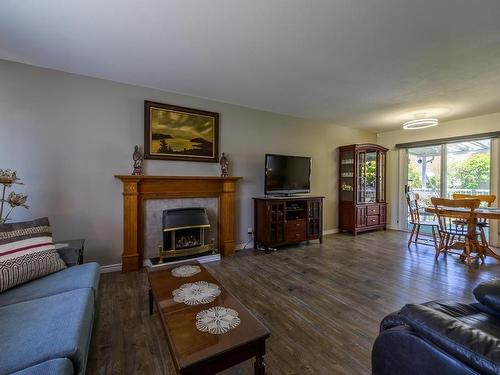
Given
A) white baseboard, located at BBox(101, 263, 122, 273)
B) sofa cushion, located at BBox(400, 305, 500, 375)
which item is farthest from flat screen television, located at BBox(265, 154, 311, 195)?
sofa cushion, located at BBox(400, 305, 500, 375)

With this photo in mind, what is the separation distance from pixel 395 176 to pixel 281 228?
3.62 meters

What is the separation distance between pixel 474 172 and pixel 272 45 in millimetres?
4840

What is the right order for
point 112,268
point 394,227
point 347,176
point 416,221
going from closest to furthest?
point 112,268 → point 416,221 → point 347,176 → point 394,227

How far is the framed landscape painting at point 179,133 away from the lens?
3277 millimetres

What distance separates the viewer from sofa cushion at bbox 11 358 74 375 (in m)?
0.91

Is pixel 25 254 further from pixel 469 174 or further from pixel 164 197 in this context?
pixel 469 174

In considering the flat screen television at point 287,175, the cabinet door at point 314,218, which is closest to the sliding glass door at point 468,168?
the cabinet door at point 314,218

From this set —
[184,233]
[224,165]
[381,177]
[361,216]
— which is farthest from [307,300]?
[381,177]

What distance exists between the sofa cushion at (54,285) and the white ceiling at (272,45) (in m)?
2.04

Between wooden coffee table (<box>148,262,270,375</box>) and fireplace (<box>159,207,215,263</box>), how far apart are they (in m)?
1.78

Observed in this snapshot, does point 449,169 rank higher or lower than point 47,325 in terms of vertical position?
higher

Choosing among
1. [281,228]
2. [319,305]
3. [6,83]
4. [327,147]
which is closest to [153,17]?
[6,83]

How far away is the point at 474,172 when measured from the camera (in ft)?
14.9

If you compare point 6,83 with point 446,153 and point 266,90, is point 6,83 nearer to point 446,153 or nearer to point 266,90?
point 266,90
